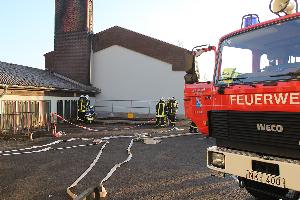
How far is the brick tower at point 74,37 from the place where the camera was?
27.1 meters

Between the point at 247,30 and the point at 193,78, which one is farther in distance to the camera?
the point at 193,78

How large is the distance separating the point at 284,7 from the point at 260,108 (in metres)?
1.75

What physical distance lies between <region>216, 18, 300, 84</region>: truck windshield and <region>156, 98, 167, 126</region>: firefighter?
13526 millimetres

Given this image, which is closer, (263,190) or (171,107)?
(263,190)

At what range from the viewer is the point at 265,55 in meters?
4.80

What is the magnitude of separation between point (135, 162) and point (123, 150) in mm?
2203

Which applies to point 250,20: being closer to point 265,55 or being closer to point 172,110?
point 265,55

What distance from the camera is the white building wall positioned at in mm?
25766

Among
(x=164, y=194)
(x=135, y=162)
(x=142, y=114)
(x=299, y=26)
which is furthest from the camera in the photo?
(x=142, y=114)

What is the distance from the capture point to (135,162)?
27.6 feet

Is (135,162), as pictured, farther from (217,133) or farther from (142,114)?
(142,114)

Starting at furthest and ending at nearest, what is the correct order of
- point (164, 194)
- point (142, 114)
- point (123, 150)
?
point (142, 114) < point (123, 150) < point (164, 194)

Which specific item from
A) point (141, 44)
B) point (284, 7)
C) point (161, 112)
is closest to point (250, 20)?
point (284, 7)

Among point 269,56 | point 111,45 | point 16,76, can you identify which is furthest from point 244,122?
point 111,45
